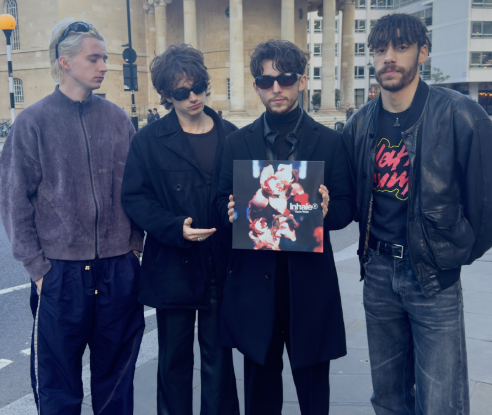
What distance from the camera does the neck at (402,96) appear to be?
2.76m

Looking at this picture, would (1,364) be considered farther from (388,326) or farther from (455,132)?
(455,132)

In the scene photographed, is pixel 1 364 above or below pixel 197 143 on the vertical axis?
below

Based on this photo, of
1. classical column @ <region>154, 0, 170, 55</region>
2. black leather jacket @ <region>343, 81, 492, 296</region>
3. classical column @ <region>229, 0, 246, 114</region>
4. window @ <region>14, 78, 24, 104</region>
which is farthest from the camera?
window @ <region>14, 78, 24, 104</region>

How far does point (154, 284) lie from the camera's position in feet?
10.0

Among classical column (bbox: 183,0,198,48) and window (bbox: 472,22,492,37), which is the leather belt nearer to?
classical column (bbox: 183,0,198,48)

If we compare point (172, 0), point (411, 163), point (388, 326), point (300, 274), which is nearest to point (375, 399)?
point (388, 326)

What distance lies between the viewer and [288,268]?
276 cm

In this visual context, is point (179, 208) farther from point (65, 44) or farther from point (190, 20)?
point (190, 20)

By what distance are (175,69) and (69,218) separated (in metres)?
1.06

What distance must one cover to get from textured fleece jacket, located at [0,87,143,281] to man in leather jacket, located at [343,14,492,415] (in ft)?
4.81

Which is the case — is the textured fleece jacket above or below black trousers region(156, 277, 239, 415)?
above

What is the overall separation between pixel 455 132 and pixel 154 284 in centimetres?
184

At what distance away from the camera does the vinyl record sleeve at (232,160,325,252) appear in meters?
2.56

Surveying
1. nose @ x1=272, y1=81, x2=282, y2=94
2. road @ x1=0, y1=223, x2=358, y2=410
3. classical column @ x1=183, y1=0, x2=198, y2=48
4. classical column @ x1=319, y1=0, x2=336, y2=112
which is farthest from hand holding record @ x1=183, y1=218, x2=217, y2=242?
classical column @ x1=183, y1=0, x2=198, y2=48
